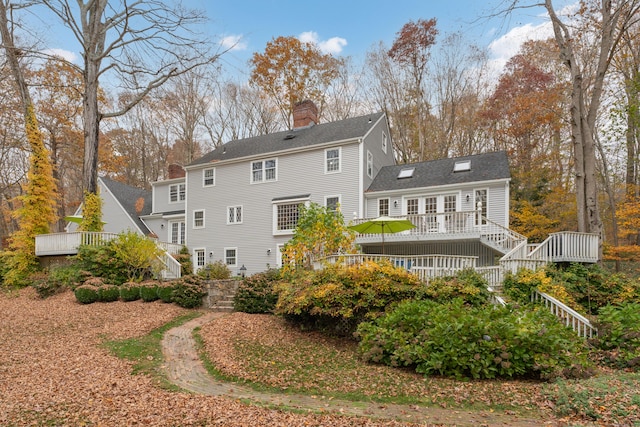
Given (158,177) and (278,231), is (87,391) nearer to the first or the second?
(278,231)

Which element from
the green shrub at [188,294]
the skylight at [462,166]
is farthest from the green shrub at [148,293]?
the skylight at [462,166]

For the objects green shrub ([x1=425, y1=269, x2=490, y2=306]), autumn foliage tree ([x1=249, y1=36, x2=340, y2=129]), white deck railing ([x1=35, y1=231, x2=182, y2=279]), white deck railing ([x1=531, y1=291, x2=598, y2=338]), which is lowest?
white deck railing ([x1=531, y1=291, x2=598, y2=338])

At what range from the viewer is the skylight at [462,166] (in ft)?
53.0

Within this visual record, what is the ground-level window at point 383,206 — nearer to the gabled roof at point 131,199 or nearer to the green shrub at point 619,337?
the green shrub at point 619,337

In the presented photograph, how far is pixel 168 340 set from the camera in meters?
8.54

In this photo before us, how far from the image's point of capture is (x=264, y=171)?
60.7ft

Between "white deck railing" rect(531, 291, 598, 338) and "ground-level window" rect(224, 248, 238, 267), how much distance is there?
13522 mm

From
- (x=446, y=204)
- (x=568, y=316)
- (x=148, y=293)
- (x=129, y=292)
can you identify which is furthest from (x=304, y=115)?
(x=568, y=316)

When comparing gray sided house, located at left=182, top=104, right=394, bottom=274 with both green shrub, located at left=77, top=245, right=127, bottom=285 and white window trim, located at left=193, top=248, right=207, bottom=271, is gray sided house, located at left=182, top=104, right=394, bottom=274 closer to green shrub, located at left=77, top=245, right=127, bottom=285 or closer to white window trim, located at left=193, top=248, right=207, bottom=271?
white window trim, located at left=193, top=248, right=207, bottom=271

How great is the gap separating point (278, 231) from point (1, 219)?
2553cm

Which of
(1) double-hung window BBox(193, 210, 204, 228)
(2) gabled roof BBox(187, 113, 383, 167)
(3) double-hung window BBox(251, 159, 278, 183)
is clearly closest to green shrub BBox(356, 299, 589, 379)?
(2) gabled roof BBox(187, 113, 383, 167)

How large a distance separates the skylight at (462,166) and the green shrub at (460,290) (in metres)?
8.38

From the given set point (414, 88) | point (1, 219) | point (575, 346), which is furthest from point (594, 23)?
point (1, 219)

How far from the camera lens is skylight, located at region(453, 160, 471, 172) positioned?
16156 millimetres
